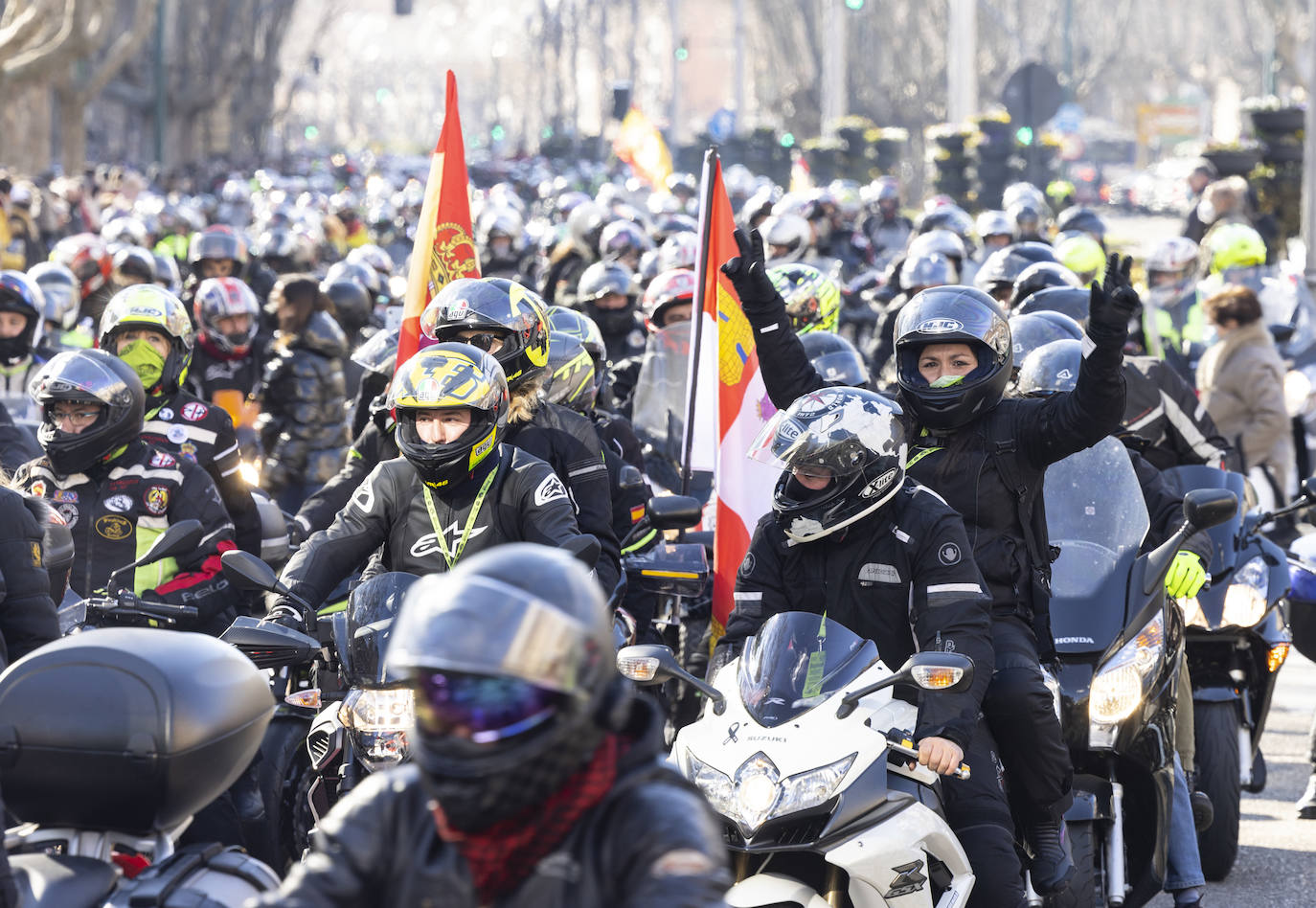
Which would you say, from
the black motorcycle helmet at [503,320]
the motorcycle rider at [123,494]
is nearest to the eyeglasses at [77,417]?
the motorcycle rider at [123,494]

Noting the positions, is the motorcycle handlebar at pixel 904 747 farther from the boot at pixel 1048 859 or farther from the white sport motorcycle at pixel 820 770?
the boot at pixel 1048 859

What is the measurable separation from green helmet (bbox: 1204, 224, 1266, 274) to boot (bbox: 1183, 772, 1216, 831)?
8.03 metres

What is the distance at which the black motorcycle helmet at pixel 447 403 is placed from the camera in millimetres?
5629

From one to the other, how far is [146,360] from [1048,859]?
436 cm

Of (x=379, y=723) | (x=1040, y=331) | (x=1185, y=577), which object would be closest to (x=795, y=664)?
(x=379, y=723)

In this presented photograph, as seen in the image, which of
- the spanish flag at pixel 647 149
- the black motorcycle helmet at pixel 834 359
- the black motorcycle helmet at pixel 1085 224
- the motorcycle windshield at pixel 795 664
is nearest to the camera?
the motorcycle windshield at pixel 795 664

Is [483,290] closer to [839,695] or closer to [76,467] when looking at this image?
[76,467]

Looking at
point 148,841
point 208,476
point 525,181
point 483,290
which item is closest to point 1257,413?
point 483,290

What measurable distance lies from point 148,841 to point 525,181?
46446 mm

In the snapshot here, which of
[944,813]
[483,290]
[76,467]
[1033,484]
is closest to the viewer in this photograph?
[944,813]

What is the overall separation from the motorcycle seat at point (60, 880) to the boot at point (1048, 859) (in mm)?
2580

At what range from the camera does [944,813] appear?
5062mm

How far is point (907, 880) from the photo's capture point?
4594mm

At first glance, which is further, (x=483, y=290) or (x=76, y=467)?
(x=483, y=290)
